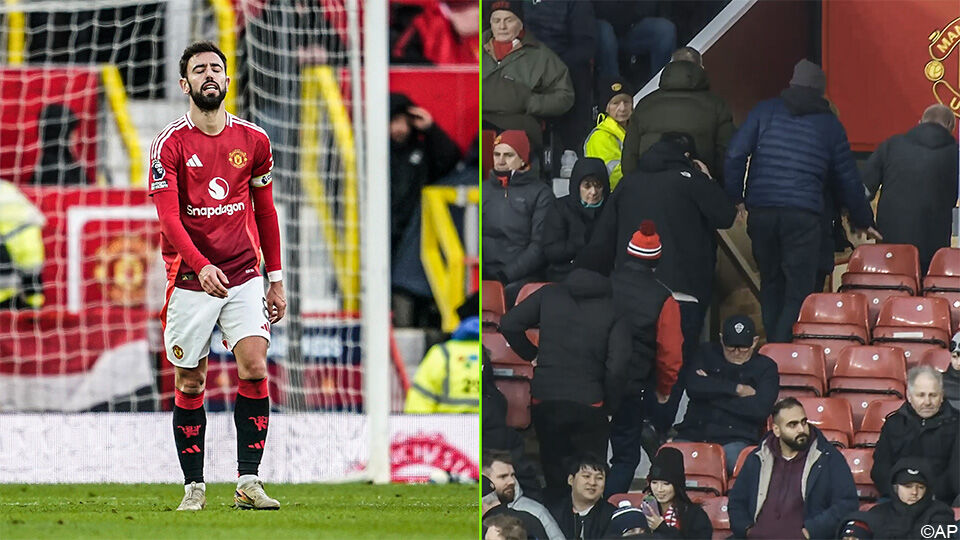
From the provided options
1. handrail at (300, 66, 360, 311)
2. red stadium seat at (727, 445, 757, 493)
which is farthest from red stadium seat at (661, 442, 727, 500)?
handrail at (300, 66, 360, 311)

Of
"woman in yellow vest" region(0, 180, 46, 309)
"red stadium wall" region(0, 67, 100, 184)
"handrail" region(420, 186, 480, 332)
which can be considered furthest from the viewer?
"handrail" region(420, 186, 480, 332)

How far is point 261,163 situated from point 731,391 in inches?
76.4

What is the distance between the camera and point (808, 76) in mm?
4777

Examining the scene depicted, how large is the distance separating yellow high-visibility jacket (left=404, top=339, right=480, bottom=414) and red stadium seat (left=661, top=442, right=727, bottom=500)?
6.00 m

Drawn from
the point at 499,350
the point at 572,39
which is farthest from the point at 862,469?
the point at 572,39

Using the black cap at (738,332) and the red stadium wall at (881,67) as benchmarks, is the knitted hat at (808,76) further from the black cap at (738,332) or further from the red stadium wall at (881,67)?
the black cap at (738,332)

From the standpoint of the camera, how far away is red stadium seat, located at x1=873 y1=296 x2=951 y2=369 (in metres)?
4.79

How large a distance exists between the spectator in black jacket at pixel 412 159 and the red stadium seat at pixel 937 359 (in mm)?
8866

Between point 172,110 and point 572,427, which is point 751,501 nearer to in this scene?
point 572,427

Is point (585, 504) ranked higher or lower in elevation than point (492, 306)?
lower

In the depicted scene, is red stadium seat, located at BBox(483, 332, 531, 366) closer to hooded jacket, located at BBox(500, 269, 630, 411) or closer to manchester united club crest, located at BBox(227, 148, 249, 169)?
hooded jacket, located at BBox(500, 269, 630, 411)

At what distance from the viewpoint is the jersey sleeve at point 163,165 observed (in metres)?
5.56

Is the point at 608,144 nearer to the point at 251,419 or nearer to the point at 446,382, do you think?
the point at 251,419

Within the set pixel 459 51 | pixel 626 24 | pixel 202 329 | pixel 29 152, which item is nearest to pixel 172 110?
pixel 29 152
